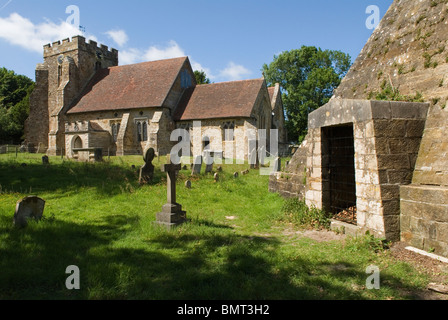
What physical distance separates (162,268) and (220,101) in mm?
22792

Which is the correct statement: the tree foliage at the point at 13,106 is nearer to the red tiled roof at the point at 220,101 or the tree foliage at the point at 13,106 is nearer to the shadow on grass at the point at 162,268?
the red tiled roof at the point at 220,101

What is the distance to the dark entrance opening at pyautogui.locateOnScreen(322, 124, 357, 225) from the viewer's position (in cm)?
646

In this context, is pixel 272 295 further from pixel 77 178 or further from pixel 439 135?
pixel 77 178

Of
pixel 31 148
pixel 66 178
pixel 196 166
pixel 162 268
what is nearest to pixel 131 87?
pixel 31 148

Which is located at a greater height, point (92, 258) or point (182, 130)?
point (182, 130)

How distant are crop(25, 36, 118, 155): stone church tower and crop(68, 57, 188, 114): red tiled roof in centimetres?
140

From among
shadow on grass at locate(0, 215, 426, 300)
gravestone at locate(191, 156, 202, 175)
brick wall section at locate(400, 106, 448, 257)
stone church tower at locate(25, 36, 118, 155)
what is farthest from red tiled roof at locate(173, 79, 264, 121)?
shadow on grass at locate(0, 215, 426, 300)

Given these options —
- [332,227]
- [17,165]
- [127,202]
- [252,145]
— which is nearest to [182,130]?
[252,145]

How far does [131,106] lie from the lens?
1021 inches

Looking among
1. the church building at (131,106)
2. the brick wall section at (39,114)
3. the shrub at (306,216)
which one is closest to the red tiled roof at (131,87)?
the church building at (131,106)

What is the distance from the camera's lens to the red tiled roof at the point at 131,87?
26127 millimetres

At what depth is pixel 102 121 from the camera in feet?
89.7

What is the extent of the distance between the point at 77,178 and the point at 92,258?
7989 mm
